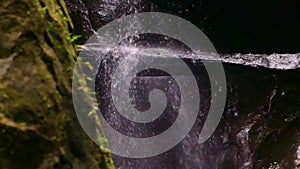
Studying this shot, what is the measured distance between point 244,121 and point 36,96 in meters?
4.65

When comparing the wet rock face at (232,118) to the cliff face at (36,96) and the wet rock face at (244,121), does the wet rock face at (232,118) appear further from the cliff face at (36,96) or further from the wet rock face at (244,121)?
the cliff face at (36,96)

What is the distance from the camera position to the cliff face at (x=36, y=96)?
1.53 m

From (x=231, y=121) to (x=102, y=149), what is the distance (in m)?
4.41

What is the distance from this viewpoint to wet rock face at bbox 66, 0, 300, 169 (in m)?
5.38

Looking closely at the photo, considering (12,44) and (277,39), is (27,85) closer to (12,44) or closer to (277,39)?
(12,44)

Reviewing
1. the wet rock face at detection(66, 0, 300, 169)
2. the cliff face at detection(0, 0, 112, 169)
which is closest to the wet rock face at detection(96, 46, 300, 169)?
the wet rock face at detection(66, 0, 300, 169)

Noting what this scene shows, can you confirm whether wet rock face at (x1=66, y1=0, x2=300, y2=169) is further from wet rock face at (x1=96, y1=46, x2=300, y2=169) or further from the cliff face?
the cliff face

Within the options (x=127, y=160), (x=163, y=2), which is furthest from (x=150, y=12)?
(x=127, y=160)

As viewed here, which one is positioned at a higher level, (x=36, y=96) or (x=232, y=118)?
(x=36, y=96)

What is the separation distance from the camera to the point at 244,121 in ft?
19.1

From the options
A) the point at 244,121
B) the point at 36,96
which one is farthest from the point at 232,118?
the point at 36,96

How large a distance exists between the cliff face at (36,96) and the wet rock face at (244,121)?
362cm

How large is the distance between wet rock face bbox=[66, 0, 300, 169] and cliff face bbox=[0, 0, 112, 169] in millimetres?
3623

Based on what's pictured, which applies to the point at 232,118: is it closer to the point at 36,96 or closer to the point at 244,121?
the point at 244,121
